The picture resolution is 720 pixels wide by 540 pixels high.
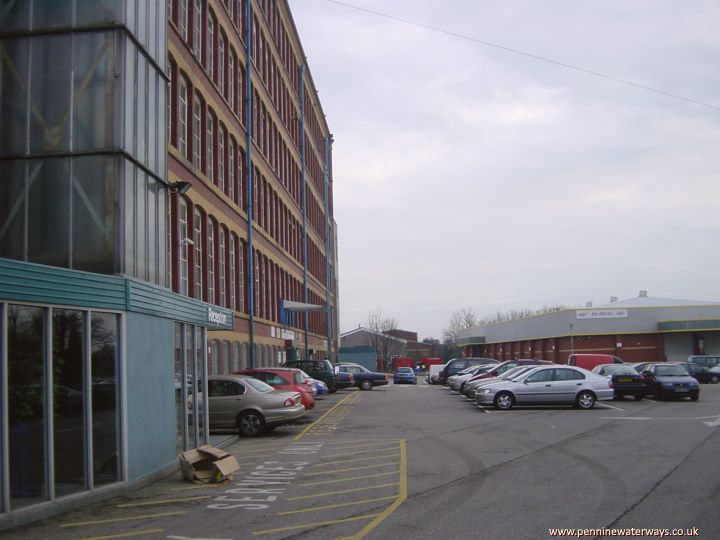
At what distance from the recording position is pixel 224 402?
19.4 m

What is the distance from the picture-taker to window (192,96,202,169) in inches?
1092

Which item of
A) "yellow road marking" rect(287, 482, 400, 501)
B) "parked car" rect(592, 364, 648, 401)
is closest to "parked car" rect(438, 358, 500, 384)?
"parked car" rect(592, 364, 648, 401)

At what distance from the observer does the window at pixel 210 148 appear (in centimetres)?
2907

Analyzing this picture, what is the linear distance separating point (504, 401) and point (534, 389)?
106cm

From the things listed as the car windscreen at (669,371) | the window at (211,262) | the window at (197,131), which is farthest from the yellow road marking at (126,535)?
the car windscreen at (669,371)

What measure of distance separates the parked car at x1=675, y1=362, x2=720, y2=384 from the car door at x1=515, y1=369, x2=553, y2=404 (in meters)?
24.6

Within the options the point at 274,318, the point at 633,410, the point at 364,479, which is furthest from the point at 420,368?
the point at 364,479

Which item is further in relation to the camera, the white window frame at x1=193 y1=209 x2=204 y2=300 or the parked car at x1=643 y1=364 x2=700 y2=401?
the parked car at x1=643 y1=364 x2=700 y2=401

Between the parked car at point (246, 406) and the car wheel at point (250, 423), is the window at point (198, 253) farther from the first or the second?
the car wheel at point (250, 423)

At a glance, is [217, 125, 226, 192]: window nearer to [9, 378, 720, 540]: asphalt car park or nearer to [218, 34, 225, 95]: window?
[218, 34, 225, 95]: window

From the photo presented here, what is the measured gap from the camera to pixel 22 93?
13.1 metres

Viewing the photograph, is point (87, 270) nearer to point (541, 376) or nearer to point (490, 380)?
point (541, 376)

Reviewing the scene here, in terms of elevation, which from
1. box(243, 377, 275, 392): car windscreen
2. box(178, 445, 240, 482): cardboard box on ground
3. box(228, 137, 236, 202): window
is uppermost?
box(228, 137, 236, 202): window

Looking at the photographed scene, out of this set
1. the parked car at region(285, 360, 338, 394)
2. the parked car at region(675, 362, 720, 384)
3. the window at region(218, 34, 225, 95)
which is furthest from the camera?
the parked car at region(675, 362, 720, 384)
